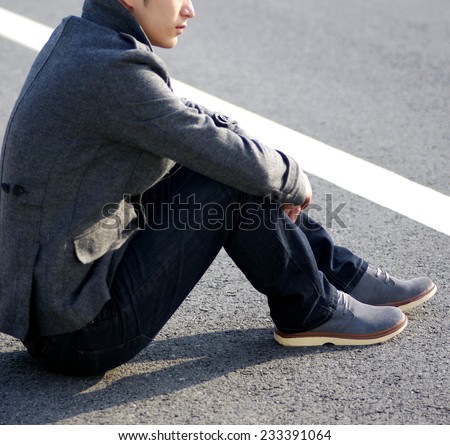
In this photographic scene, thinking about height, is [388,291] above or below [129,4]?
below

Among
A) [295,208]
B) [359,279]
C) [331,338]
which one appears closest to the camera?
[295,208]

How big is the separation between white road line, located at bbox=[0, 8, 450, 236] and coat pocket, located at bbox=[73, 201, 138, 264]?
1.77m

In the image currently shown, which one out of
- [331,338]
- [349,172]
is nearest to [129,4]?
[331,338]

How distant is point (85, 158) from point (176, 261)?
436mm

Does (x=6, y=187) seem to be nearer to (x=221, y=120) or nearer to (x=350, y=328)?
(x=221, y=120)

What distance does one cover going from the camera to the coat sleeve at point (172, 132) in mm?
2709

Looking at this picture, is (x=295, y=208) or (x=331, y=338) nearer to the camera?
(x=295, y=208)

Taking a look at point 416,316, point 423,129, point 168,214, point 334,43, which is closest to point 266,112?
point 423,129

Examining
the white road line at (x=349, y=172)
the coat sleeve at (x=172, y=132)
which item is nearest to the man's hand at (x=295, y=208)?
the coat sleeve at (x=172, y=132)

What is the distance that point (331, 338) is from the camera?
3320 millimetres

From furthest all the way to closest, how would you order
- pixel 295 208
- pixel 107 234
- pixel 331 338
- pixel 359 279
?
pixel 359 279 < pixel 331 338 < pixel 295 208 < pixel 107 234

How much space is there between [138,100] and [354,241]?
5.76 ft

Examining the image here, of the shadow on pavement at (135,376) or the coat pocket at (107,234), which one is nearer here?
the coat pocket at (107,234)

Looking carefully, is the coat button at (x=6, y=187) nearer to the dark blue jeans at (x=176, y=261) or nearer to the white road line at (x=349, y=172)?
the dark blue jeans at (x=176, y=261)
